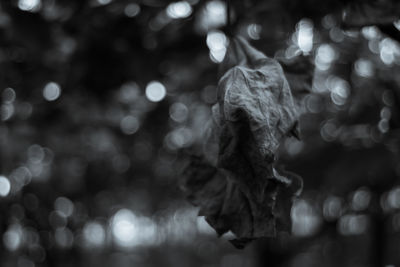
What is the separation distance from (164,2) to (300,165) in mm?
2520

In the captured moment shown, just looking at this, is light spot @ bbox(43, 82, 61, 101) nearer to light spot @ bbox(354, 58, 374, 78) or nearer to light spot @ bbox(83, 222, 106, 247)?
light spot @ bbox(354, 58, 374, 78)

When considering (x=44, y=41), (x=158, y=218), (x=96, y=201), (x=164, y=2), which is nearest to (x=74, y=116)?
(x=44, y=41)

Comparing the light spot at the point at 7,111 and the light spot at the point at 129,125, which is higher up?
the light spot at the point at 7,111

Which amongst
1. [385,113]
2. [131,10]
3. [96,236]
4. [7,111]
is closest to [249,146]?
[131,10]

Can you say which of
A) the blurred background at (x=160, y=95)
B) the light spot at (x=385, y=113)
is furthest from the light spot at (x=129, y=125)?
the light spot at (x=385, y=113)

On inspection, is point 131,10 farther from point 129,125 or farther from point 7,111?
point 129,125

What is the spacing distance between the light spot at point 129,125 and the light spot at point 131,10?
155 centimetres

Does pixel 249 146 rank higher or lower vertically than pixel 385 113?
higher

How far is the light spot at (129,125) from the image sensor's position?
365 cm

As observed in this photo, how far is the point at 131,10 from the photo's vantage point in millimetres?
2096

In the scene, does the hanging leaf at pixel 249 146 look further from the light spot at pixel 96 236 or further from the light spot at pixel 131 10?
the light spot at pixel 96 236

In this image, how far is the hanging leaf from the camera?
3.19 feet

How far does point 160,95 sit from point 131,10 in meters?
0.95

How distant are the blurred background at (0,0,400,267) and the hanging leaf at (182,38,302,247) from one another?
0.68 feet
